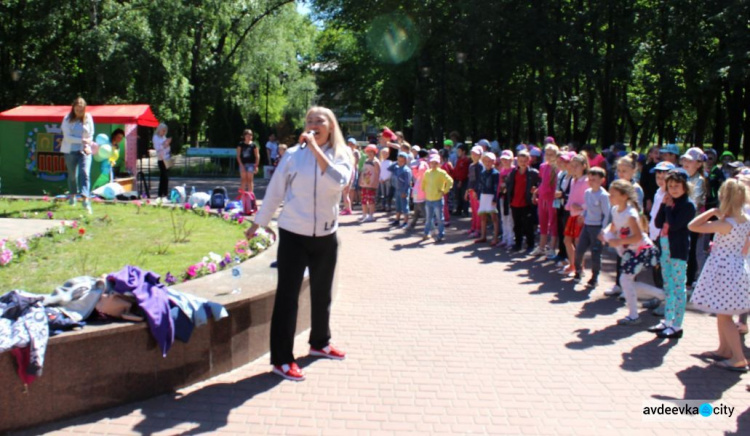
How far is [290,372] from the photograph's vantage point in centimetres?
520

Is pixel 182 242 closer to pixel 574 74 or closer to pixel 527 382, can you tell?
pixel 527 382

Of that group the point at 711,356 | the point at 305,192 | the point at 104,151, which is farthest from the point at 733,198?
the point at 104,151

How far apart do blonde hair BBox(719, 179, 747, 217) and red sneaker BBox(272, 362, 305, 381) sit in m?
3.85

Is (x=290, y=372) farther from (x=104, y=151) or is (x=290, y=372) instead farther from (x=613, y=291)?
(x=104, y=151)

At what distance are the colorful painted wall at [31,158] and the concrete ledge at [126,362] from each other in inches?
520

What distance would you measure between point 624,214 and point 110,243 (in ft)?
20.9

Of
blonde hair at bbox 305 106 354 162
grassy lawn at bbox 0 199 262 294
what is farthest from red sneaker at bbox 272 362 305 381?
grassy lawn at bbox 0 199 262 294

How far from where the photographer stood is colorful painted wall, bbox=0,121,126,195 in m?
17.2

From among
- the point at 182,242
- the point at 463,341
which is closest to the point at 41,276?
the point at 182,242

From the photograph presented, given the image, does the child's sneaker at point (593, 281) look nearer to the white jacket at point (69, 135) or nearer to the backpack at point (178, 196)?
the white jacket at point (69, 135)

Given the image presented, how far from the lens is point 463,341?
636 cm

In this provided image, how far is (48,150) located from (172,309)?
14.5 m

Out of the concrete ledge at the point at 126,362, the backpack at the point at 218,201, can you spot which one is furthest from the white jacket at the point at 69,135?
the concrete ledge at the point at 126,362

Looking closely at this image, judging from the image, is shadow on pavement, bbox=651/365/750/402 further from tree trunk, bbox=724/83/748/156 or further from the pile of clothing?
tree trunk, bbox=724/83/748/156
